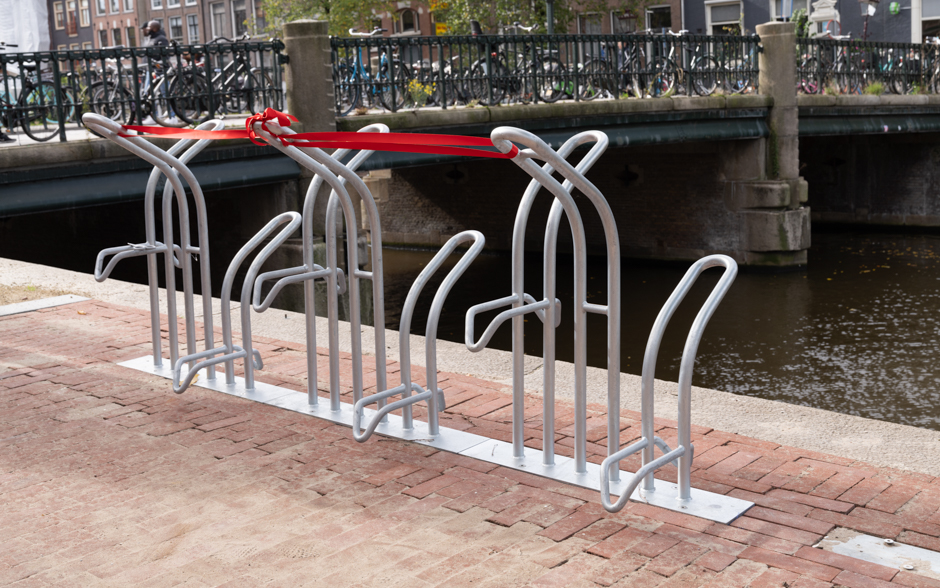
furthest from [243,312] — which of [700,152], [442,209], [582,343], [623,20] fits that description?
[623,20]

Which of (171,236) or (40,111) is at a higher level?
(40,111)

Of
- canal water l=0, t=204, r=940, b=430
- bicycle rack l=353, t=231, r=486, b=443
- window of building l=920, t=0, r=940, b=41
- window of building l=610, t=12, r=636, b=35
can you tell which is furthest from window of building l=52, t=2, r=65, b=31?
bicycle rack l=353, t=231, r=486, b=443

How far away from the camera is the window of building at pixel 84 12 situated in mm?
51906

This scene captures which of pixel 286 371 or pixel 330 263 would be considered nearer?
pixel 330 263

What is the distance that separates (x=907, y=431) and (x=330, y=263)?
2.47 meters

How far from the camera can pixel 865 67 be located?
17.7m

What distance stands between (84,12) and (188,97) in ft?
154

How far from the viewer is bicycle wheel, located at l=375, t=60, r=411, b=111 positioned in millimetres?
11671

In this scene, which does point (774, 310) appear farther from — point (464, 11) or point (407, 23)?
point (407, 23)

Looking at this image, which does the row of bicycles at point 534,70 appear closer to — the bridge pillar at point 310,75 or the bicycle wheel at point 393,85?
the bicycle wheel at point 393,85

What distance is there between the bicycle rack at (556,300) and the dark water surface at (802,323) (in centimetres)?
522

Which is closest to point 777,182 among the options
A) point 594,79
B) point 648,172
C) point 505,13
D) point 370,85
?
point 648,172

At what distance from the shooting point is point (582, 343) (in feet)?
12.0

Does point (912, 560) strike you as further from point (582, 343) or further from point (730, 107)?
point (730, 107)
